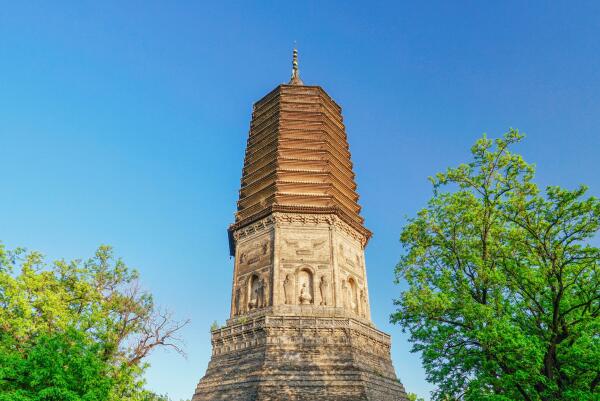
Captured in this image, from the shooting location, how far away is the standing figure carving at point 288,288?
20958 mm

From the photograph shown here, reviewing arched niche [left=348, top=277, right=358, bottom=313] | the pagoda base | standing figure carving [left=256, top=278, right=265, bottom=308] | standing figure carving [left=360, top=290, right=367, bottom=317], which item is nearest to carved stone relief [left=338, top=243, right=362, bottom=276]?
arched niche [left=348, top=277, right=358, bottom=313]

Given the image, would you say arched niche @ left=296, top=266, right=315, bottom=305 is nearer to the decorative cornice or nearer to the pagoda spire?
the decorative cornice

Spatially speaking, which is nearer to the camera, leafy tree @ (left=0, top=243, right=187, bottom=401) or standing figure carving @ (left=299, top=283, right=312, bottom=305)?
leafy tree @ (left=0, top=243, right=187, bottom=401)

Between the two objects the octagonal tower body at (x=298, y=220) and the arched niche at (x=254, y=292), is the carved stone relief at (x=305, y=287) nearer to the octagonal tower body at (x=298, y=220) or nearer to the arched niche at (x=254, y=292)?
the octagonal tower body at (x=298, y=220)

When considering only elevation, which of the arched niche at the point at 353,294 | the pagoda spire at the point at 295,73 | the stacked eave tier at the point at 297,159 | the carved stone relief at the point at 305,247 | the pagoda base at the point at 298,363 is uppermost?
the pagoda spire at the point at 295,73

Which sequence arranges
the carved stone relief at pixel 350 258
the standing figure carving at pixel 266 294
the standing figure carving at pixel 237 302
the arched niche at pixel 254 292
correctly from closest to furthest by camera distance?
the standing figure carving at pixel 266 294, the arched niche at pixel 254 292, the standing figure carving at pixel 237 302, the carved stone relief at pixel 350 258

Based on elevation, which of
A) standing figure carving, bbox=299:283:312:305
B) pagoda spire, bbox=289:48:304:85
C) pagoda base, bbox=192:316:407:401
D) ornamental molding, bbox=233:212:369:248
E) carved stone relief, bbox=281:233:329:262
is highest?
pagoda spire, bbox=289:48:304:85

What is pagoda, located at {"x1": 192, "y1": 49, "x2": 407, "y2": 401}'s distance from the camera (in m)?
17.9

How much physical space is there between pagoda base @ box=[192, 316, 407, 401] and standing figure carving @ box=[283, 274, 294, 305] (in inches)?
58.0

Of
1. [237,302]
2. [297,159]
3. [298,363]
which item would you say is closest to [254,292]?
[237,302]

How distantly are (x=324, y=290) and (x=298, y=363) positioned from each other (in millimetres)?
4217

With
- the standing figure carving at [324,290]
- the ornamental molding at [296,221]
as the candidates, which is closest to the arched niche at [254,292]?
the ornamental molding at [296,221]

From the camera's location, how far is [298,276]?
21672mm

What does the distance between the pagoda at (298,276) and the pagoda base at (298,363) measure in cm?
5
